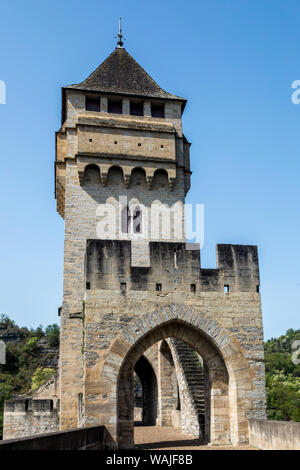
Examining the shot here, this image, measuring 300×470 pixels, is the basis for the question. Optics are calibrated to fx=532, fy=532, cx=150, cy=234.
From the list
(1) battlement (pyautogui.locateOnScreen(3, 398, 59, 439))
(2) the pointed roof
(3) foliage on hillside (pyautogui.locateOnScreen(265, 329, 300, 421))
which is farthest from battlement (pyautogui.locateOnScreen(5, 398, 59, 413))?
(3) foliage on hillside (pyautogui.locateOnScreen(265, 329, 300, 421))

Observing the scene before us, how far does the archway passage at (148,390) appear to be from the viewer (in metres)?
22.0

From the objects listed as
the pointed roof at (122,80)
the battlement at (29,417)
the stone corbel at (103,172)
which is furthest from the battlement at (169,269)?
the pointed roof at (122,80)

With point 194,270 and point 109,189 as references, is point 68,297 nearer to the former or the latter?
point 109,189

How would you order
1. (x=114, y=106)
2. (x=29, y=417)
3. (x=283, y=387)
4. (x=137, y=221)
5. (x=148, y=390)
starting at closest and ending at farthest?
(x=137, y=221), (x=29, y=417), (x=114, y=106), (x=148, y=390), (x=283, y=387)

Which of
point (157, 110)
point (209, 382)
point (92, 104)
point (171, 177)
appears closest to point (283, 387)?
point (171, 177)

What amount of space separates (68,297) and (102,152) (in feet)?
18.2

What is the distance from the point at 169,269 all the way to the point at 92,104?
447 inches

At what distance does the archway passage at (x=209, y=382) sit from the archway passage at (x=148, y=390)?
10089mm

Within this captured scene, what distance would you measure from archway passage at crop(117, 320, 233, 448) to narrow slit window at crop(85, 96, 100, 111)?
38.6 ft

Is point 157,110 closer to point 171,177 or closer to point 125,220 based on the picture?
point 171,177

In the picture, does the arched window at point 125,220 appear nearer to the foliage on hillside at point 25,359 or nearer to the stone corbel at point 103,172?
the stone corbel at point 103,172

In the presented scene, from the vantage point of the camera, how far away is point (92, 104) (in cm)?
2116

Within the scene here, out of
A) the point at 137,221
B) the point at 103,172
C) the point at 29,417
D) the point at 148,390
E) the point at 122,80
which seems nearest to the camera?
the point at 103,172

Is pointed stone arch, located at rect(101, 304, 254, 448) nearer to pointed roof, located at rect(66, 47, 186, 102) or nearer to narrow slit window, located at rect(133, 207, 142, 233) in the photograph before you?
narrow slit window, located at rect(133, 207, 142, 233)
